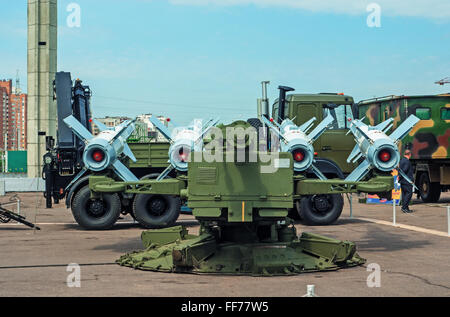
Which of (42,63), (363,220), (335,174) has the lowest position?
(363,220)

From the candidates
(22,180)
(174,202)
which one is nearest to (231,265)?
(174,202)

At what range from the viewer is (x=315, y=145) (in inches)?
694

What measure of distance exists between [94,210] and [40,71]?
1006 inches

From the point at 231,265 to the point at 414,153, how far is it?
51.1ft

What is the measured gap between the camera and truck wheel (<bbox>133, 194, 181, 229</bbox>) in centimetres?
1625

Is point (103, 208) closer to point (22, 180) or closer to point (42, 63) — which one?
point (22, 180)

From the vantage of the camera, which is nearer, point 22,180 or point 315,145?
point 315,145

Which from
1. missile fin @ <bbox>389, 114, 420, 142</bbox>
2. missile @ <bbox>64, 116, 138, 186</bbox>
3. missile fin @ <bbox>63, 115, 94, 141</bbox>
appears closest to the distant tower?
missile fin @ <bbox>63, 115, 94, 141</bbox>

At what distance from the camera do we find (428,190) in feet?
77.9

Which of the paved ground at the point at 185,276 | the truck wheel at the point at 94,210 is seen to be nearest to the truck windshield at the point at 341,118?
the paved ground at the point at 185,276

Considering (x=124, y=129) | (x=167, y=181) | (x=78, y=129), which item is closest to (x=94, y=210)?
(x=78, y=129)

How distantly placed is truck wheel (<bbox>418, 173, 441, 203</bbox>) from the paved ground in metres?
7.28

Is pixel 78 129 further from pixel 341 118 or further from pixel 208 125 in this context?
pixel 341 118

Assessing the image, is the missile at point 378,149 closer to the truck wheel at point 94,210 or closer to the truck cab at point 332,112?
the truck cab at point 332,112
